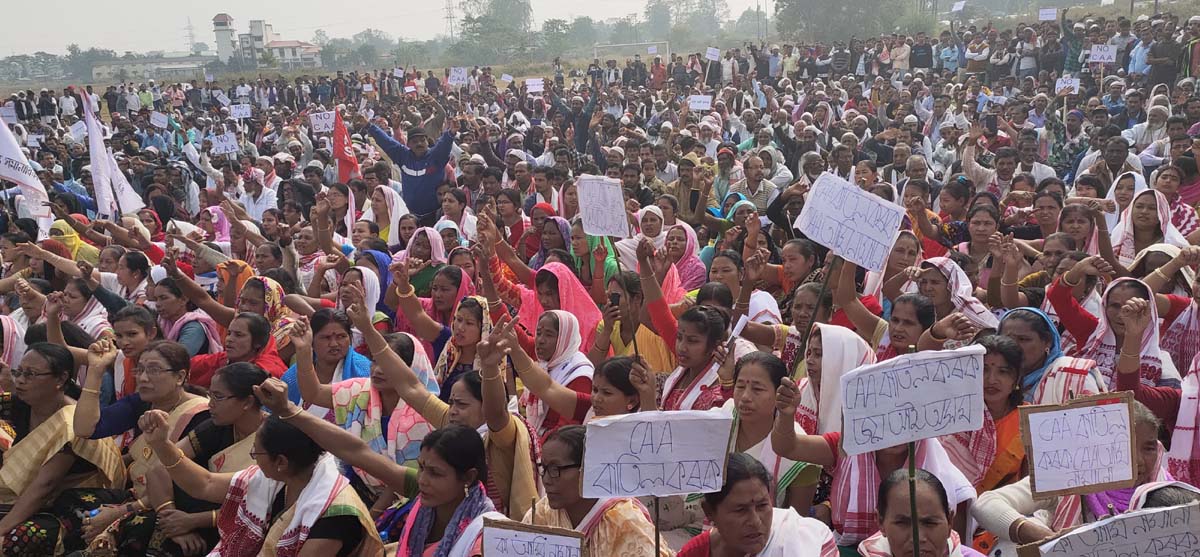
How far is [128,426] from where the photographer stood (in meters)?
4.69

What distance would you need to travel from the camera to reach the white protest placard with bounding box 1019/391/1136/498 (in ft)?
8.63

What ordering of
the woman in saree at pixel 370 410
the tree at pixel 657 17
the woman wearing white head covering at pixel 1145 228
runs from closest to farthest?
1. the woman in saree at pixel 370 410
2. the woman wearing white head covering at pixel 1145 228
3. the tree at pixel 657 17

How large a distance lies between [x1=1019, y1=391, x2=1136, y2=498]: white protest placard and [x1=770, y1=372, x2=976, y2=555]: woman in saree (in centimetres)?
62

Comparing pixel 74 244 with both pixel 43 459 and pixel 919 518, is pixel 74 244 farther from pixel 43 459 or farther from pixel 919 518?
pixel 919 518

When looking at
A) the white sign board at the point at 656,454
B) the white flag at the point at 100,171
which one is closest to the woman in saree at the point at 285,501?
the white sign board at the point at 656,454

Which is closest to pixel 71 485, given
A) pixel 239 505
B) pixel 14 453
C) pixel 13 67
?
pixel 14 453

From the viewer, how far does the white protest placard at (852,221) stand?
12.8 ft

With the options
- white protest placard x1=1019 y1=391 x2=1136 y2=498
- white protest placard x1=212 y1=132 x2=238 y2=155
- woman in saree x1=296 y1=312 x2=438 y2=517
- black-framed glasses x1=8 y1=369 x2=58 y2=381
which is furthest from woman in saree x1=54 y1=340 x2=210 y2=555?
white protest placard x1=212 y1=132 x2=238 y2=155

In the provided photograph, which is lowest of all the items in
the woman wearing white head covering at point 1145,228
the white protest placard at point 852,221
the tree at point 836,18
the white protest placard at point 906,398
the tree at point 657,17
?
the woman wearing white head covering at point 1145,228

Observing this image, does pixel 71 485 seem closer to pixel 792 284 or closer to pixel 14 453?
pixel 14 453

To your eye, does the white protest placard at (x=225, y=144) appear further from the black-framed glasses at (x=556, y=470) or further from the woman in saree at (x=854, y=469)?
the woman in saree at (x=854, y=469)

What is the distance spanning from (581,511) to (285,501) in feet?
3.69

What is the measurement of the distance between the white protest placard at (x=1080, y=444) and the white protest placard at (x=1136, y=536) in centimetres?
30

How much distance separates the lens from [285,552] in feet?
11.0
